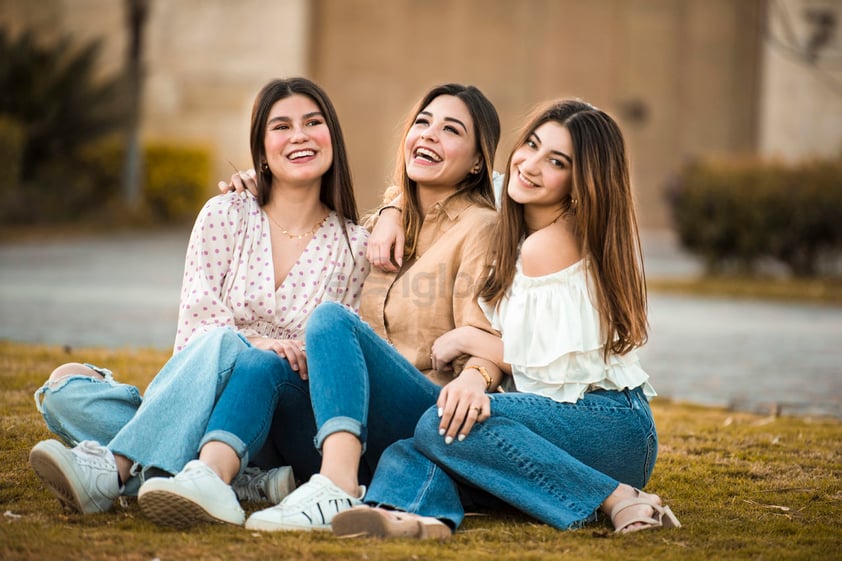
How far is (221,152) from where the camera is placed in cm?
1659

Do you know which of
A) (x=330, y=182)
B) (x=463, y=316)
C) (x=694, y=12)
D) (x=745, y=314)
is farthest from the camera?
(x=694, y=12)

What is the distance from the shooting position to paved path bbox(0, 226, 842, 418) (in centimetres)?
624

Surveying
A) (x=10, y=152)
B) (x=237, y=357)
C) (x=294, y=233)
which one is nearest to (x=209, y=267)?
(x=294, y=233)

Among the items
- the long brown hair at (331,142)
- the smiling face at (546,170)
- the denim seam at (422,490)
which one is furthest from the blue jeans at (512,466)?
the long brown hair at (331,142)

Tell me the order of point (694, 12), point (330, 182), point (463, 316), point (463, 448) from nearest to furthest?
point (463, 448) < point (463, 316) < point (330, 182) < point (694, 12)

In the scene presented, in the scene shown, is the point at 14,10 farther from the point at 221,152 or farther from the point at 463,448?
the point at 463,448

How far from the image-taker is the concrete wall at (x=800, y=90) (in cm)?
1487

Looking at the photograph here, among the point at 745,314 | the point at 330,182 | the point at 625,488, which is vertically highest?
the point at 330,182

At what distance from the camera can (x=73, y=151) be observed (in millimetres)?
14719

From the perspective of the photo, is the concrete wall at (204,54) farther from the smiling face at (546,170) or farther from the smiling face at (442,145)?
the smiling face at (546,170)

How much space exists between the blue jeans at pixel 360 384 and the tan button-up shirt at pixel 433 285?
21cm

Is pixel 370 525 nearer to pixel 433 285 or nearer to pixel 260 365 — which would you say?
pixel 260 365

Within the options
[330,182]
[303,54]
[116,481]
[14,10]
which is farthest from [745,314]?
[14,10]

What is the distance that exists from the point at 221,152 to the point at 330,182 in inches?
519
